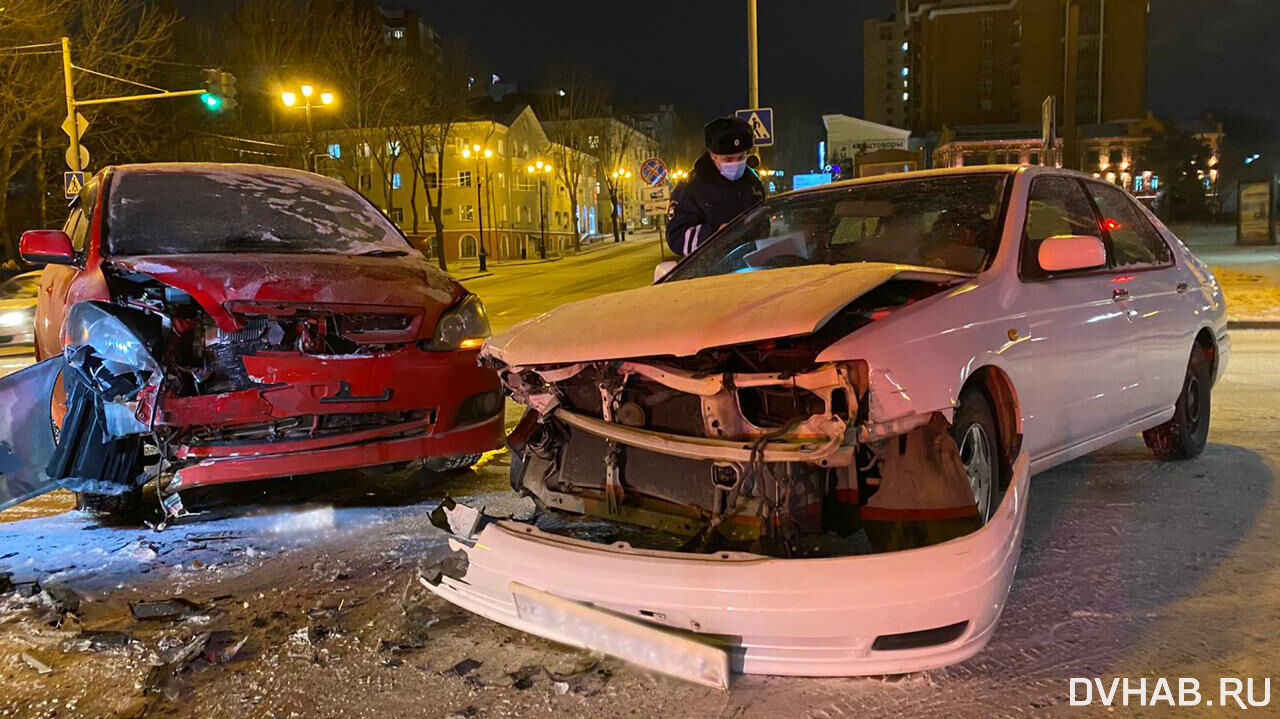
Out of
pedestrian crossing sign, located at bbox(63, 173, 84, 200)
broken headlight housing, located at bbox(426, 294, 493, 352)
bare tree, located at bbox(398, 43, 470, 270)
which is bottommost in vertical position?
broken headlight housing, located at bbox(426, 294, 493, 352)

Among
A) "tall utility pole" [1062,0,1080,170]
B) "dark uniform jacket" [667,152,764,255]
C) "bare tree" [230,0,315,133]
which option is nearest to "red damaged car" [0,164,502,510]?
"dark uniform jacket" [667,152,764,255]

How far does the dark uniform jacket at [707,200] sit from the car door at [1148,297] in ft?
7.09

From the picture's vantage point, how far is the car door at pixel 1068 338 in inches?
136

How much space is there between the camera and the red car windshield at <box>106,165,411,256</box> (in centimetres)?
475

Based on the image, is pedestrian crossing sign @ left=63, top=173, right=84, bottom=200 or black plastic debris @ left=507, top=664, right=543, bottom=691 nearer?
black plastic debris @ left=507, top=664, right=543, bottom=691

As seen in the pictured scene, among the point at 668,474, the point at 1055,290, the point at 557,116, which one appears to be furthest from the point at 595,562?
the point at 557,116

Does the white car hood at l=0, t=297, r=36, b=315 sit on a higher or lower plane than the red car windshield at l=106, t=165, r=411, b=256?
lower

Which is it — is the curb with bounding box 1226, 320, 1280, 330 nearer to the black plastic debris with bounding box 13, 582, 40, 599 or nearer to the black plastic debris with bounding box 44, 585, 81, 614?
the black plastic debris with bounding box 44, 585, 81, 614

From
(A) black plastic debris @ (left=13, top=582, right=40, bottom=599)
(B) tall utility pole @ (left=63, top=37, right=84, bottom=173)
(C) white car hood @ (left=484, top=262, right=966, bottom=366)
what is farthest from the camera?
(B) tall utility pole @ (left=63, top=37, right=84, bottom=173)

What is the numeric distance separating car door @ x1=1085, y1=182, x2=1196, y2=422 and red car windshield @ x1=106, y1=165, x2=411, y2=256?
12.9ft

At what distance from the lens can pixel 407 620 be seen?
313 cm

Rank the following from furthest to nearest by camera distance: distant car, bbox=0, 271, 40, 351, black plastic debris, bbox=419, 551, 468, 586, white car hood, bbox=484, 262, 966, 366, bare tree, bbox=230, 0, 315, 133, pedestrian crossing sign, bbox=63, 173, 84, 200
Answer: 1. bare tree, bbox=230, 0, 315, 133
2. pedestrian crossing sign, bbox=63, 173, 84, 200
3. distant car, bbox=0, 271, 40, 351
4. black plastic debris, bbox=419, 551, 468, 586
5. white car hood, bbox=484, 262, 966, 366

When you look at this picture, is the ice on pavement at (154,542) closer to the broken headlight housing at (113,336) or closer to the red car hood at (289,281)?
Result: the broken headlight housing at (113,336)

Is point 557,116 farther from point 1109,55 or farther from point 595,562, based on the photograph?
point 595,562
